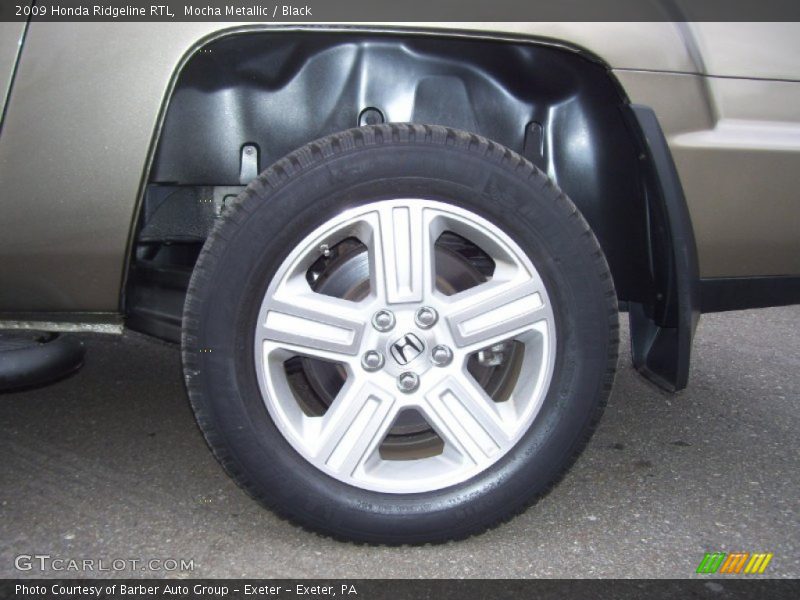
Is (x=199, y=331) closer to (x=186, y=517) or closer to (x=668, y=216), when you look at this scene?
(x=186, y=517)

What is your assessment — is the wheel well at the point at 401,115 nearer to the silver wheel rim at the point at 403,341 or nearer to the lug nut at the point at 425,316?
the silver wheel rim at the point at 403,341

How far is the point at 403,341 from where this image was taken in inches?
81.9

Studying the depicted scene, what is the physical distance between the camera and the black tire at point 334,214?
1969 millimetres

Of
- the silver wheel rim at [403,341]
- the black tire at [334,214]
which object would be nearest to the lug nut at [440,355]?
the silver wheel rim at [403,341]

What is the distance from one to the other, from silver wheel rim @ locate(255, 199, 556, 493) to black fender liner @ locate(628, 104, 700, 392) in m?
0.36

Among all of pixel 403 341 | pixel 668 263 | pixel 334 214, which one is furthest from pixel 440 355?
pixel 668 263

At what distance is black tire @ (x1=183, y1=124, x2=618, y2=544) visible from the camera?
197 cm

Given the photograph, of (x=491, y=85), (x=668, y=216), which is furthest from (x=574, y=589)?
(x=491, y=85)

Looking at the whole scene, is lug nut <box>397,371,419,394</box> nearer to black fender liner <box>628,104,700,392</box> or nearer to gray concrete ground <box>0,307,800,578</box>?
gray concrete ground <box>0,307,800,578</box>

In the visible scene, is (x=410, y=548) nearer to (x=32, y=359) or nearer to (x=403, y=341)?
(x=403, y=341)

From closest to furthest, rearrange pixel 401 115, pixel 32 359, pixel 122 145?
pixel 122 145
pixel 32 359
pixel 401 115

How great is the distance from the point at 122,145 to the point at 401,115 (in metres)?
0.77

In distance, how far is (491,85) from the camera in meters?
2.37

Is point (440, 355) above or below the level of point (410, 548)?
above
